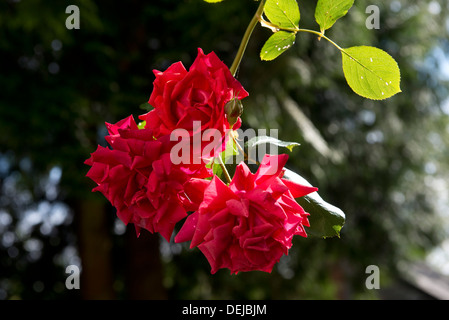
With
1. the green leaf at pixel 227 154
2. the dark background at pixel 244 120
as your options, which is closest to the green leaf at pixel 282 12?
the green leaf at pixel 227 154

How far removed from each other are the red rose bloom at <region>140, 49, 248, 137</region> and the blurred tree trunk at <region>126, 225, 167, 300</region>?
3295 millimetres

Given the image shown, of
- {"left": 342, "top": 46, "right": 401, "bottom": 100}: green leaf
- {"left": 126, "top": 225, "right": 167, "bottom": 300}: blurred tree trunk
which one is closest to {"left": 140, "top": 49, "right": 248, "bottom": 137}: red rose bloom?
{"left": 342, "top": 46, "right": 401, "bottom": 100}: green leaf

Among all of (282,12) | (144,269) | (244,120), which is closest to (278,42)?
(282,12)

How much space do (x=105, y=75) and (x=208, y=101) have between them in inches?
113

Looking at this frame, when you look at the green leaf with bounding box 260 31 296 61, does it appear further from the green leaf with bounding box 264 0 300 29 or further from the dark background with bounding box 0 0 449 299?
the dark background with bounding box 0 0 449 299

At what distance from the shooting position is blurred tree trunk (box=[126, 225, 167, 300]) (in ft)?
11.8

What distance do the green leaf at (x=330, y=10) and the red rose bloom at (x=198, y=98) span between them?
127 millimetres

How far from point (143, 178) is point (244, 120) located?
109 inches

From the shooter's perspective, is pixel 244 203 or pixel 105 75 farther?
pixel 105 75

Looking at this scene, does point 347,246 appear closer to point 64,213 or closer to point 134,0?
point 64,213

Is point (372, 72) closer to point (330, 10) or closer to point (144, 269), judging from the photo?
point (330, 10)

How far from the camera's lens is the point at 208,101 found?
0.34m
